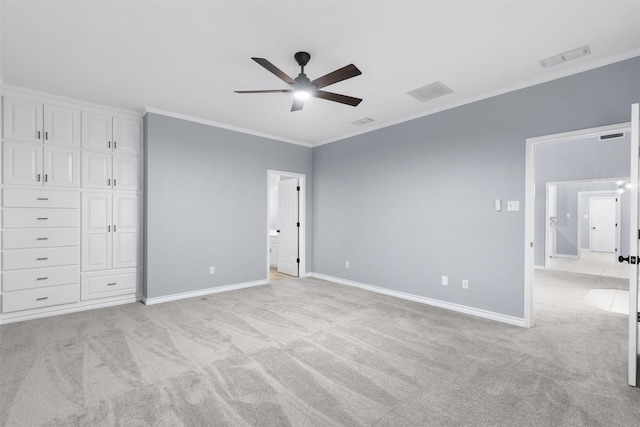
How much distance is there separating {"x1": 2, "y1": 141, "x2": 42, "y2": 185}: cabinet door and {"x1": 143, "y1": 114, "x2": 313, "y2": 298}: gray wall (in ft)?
3.92

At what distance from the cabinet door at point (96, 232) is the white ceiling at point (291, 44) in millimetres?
1373

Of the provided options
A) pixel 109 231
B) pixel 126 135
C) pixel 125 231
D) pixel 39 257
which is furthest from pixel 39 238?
pixel 126 135

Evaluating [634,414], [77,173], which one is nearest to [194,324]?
[77,173]

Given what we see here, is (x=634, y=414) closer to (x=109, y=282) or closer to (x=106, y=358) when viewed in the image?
(x=106, y=358)

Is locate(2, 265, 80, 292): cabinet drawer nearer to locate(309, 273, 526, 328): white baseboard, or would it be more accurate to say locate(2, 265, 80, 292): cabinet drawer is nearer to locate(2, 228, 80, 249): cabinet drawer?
locate(2, 228, 80, 249): cabinet drawer

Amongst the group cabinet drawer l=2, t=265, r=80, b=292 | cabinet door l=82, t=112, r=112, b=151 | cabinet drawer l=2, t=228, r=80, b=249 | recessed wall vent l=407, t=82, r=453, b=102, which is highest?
recessed wall vent l=407, t=82, r=453, b=102

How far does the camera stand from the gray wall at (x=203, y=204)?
4336mm

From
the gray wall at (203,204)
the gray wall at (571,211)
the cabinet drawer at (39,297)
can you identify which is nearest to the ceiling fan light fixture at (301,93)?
the gray wall at (203,204)

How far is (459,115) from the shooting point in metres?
4.04

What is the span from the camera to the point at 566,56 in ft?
9.36

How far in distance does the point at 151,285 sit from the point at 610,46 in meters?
5.90

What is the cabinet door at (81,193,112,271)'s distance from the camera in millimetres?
4008

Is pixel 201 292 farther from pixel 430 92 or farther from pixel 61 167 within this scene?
pixel 430 92

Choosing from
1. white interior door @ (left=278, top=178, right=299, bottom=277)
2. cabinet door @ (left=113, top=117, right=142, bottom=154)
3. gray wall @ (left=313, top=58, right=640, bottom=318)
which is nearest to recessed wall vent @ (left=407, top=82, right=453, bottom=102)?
gray wall @ (left=313, top=58, right=640, bottom=318)
